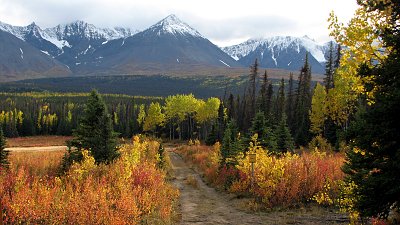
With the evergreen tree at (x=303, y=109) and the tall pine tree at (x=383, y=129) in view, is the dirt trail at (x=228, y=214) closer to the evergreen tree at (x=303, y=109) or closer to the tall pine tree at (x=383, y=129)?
the tall pine tree at (x=383, y=129)

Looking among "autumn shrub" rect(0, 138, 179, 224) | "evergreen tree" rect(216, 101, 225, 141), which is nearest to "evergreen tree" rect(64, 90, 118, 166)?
"autumn shrub" rect(0, 138, 179, 224)

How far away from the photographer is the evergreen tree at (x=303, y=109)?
5194cm

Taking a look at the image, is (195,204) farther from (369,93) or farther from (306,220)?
(369,93)

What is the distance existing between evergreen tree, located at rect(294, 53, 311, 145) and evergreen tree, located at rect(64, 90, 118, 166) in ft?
123

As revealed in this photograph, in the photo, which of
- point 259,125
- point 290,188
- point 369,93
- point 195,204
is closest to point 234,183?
point 195,204

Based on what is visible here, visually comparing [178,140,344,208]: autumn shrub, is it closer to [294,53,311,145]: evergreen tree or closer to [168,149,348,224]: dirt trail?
[168,149,348,224]: dirt trail

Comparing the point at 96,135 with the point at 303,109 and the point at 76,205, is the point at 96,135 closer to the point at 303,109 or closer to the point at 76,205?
the point at 76,205

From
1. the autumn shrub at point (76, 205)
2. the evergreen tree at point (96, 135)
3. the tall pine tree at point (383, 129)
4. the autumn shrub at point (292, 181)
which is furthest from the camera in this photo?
the evergreen tree at point (96, 135)

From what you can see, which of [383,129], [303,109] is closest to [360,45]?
[383,129]

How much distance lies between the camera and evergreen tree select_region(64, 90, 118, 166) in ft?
62.4

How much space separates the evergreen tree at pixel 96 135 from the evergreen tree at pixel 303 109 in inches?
1475

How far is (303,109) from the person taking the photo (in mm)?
59531

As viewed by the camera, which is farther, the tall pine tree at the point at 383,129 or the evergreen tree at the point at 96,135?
the evergreen tree at the point at 96,135

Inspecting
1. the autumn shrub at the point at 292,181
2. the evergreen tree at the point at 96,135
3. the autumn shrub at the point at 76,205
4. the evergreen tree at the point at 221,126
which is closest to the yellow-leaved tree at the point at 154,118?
the evergreen tree at the point at 221,126
